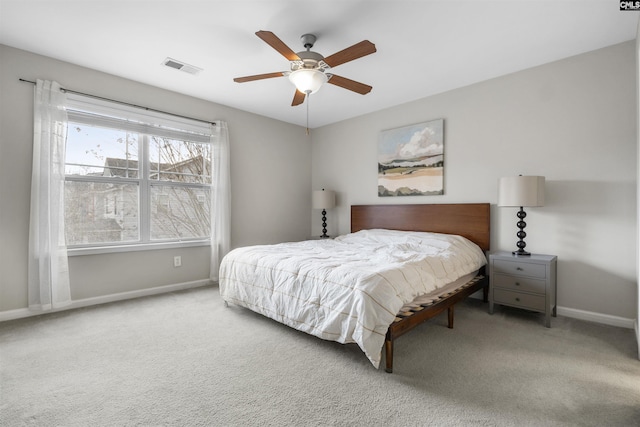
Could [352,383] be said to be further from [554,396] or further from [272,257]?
[272,257]

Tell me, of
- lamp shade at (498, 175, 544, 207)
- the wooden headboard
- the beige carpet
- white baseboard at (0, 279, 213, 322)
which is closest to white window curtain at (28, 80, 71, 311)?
white baseboard at (0, 279, 213, 322)

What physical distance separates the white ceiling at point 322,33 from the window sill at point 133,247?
1.71 meters

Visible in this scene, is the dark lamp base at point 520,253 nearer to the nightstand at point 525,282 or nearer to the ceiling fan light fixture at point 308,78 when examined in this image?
the nightstand at point 525,282

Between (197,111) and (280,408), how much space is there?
3.73 metres

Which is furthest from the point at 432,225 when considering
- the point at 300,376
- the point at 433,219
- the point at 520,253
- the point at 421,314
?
the point at 300,376

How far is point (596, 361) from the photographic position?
211cm

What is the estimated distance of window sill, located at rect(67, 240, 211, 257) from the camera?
10.6 feet

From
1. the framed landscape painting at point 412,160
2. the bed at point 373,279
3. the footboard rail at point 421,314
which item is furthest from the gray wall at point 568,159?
the footboard rail at point 421,314

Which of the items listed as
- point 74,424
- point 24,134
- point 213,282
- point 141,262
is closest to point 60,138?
point 24,134

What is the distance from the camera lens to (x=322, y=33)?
2578mm

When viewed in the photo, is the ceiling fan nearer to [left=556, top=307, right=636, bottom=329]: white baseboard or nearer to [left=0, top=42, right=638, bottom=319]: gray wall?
[left=0, top=42, right=638, bottom=319]: gray wall

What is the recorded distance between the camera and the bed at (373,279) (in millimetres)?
1978

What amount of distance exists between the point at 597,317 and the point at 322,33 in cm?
354

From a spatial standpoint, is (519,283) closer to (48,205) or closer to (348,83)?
(348,83)
